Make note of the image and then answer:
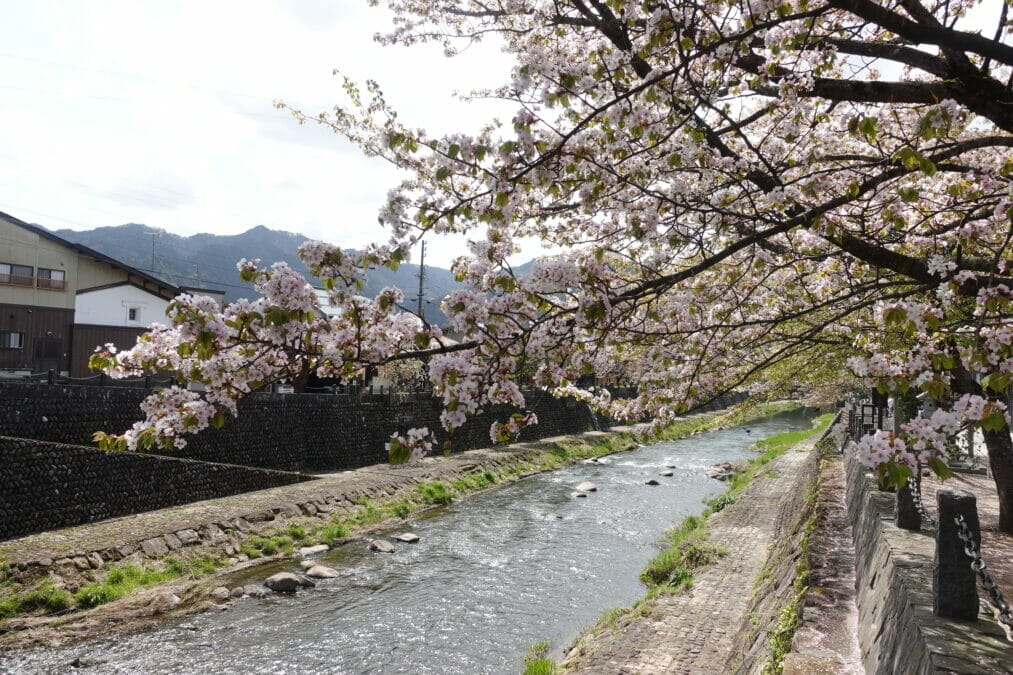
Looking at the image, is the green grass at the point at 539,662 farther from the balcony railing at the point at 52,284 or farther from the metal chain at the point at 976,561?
the balcony railing at the point at 52,284

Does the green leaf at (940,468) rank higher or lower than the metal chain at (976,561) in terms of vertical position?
higher

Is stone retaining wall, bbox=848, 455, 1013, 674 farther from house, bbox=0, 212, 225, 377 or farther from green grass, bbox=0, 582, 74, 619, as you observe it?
house, bbox=0, 212, 225, 377

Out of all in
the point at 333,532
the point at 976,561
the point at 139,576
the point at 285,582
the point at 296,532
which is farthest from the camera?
the point at 333,532

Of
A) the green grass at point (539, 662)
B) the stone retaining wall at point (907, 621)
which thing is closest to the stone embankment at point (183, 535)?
the green grass at point (539, 662)

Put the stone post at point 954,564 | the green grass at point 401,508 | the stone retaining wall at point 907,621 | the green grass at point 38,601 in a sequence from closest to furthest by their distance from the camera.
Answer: the stone retaining wall at point 907,621
the stone post at point 954,564
the green grass at point 38,601
the green grass at point 401,508

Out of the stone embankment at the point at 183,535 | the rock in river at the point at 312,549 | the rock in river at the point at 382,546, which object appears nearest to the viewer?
the stone embankment at the point at 183,535

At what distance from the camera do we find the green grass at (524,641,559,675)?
901 cm

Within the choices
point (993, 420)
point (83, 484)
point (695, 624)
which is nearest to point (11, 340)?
point (83, 484)

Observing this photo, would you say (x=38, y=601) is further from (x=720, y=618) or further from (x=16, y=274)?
(x=16, y=274)

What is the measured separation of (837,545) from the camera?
942cm

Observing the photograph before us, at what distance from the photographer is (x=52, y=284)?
29.5 meters

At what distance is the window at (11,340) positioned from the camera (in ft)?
91.4

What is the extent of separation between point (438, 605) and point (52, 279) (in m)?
27.2

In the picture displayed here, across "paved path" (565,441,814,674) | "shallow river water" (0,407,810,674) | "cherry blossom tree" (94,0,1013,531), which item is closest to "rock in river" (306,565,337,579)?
"shallow river water" (0,407,810,674)
